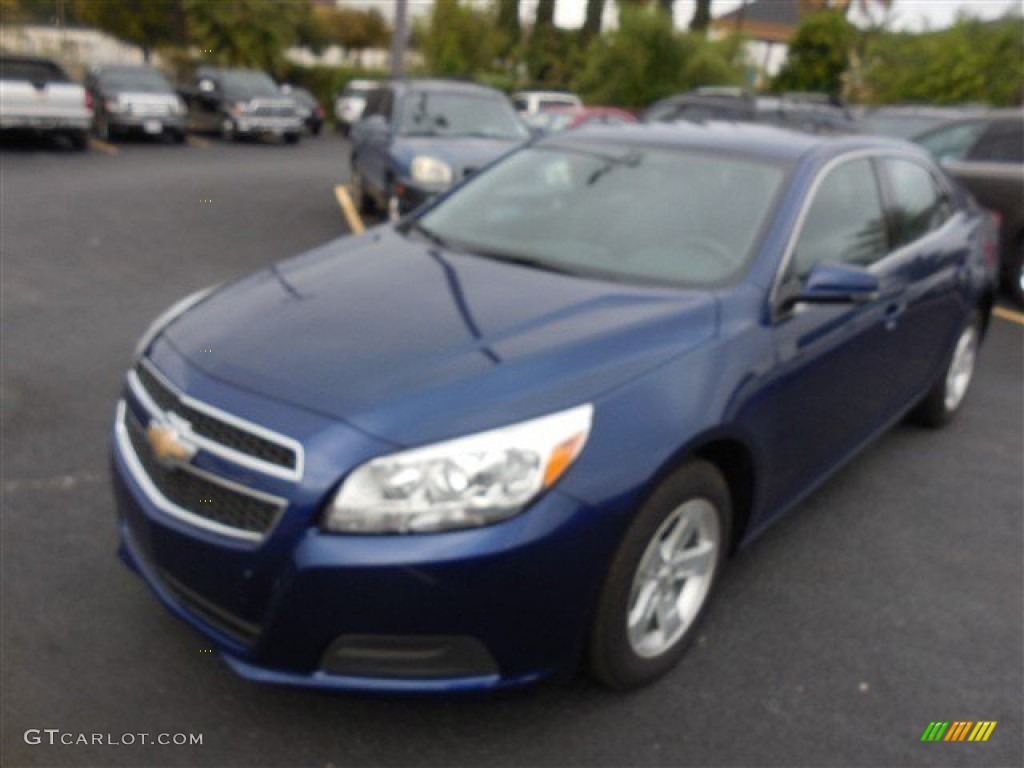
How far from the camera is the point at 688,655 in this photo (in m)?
3.13

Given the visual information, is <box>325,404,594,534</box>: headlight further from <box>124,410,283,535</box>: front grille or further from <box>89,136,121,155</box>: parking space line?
<box>89,136,121,155</box>: parking space line

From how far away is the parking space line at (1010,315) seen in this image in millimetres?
8109

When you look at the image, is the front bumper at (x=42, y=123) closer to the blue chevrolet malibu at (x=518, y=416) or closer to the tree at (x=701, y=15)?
the blue chevrolet malibu at (x=518, y=416)

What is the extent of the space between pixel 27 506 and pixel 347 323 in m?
1.76

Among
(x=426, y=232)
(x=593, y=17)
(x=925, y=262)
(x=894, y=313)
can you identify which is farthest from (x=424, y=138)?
(x=593, y=17)

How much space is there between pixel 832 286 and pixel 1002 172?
624 cm

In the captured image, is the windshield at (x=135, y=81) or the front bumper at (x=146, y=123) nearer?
the front bumper at (x=146, y=123)

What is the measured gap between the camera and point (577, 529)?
2.41 metres

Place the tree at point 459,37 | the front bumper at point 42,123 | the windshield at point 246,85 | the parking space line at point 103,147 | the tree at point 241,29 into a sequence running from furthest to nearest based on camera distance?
1. the tree at point 459,37
2. the windshield at point 246,85
3. the parking space line at point 103,147
4. the front bumper at point 42,123
5. the tree at point 241,29

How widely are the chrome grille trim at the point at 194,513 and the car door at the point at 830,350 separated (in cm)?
144

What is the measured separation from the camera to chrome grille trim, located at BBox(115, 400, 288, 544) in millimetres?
2367

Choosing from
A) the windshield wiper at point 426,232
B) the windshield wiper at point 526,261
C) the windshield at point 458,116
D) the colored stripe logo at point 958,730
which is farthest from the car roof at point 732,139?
the windshield at point 458,116

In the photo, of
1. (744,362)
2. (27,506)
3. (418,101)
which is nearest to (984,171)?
(418,101)

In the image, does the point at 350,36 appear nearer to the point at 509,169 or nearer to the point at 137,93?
the point at 137,93
